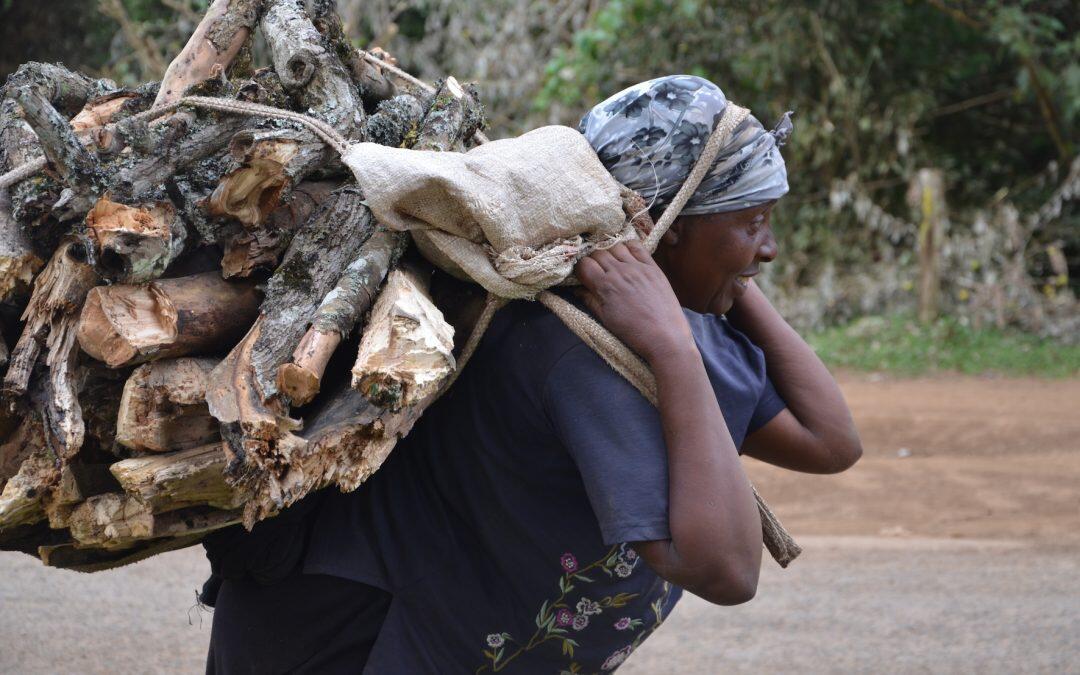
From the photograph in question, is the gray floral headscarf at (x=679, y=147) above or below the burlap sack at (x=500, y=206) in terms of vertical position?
above

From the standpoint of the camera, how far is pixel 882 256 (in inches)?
349

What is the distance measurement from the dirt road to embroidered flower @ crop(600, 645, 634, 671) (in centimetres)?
118

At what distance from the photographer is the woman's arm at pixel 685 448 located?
151cm

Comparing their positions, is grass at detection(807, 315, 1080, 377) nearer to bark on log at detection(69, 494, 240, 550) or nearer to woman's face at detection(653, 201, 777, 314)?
woman's face at detection(653, 201, 777, 314)

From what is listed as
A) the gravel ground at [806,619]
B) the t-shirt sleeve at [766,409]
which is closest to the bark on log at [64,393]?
the t-shirt sleeve at [766,409]

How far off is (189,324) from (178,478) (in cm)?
21

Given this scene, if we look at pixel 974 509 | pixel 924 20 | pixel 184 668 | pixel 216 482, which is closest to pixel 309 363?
pixel 216 482

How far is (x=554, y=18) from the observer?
9.88m

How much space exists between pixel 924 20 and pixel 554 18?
3160 millimetres

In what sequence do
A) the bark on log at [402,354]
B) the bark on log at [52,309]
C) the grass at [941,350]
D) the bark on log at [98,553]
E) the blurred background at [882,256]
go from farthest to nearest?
the grass at [941,350], the blurred background at [882,256], the bark on log at [98,553], the bark on log at [52,309], the bark on log at [402,354]

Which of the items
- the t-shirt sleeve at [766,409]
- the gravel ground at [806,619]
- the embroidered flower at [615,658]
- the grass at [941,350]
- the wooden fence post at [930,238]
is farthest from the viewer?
the wooden fence post at [930,238]

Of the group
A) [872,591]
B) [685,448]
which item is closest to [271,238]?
[685,448]

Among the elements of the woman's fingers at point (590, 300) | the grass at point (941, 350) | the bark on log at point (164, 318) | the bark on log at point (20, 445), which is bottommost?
the grass at point (941, 350)

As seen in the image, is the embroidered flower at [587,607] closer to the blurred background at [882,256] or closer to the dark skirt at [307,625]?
the dark skirt at [307,625]
